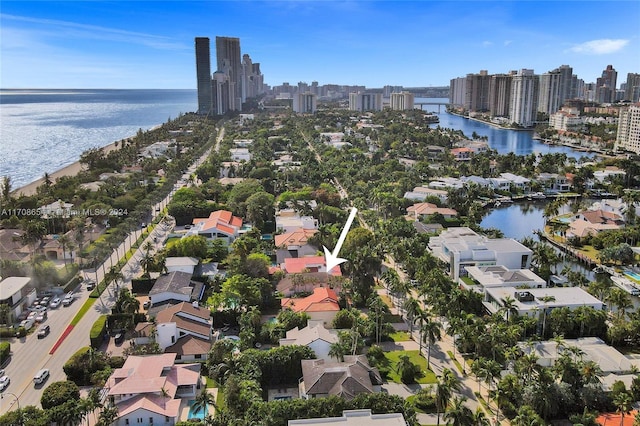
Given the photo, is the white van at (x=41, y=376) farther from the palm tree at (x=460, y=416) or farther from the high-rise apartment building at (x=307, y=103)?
the high-rise apartment building at (x=307, y=103)

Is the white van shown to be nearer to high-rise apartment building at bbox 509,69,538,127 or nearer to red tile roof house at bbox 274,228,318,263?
red tile roof house at bbox 274,228,318,263

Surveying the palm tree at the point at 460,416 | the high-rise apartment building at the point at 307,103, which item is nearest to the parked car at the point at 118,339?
the palm tree at the point at 460,416

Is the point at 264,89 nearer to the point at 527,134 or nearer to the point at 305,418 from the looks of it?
the point at 527,134

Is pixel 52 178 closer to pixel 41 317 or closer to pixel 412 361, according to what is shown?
pixel 41 317

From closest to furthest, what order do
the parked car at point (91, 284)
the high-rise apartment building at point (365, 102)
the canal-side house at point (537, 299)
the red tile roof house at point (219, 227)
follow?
the canal-side house at point (537, 299) → the parked car at point (91, 284) → the red tile roof house at point (219, 227) → the high-rise apartment building at point (365, 102)

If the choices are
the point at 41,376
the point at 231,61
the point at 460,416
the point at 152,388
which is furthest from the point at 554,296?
the point at 231,61
